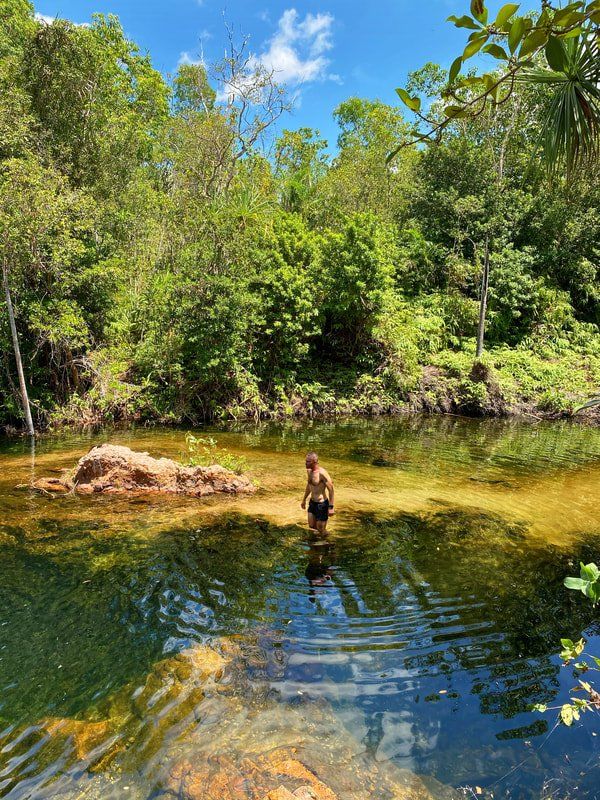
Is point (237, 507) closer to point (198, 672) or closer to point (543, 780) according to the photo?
point (198, 672)

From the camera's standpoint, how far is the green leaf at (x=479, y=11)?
6.62 ft

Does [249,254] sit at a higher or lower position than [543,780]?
higher

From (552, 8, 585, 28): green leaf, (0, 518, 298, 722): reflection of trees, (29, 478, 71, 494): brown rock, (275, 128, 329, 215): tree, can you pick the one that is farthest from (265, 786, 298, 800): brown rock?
(275, 128, 329, 215): tree

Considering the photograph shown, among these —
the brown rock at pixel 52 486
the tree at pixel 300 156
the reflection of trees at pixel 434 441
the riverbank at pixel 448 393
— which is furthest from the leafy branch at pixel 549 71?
the tree at pixel 300 156

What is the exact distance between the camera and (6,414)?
16219 mm

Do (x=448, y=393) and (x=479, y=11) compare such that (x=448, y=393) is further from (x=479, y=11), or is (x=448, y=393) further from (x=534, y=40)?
(x=479, y=11)

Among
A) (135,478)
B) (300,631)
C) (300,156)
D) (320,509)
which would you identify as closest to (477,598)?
(300,631)

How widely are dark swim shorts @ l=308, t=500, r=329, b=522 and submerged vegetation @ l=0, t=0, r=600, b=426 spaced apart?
934cm

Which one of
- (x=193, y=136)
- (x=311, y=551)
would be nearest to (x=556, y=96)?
(x=311, y=551)

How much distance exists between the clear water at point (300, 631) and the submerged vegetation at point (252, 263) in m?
7.69

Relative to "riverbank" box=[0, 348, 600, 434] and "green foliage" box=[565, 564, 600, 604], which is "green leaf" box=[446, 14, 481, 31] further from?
"riverbank" box=[0, 348, 600, 434]

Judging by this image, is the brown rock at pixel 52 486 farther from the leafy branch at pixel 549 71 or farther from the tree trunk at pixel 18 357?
the leafy branch at pixel 549 71

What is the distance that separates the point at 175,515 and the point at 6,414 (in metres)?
10.5

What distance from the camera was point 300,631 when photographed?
18.0 ft
